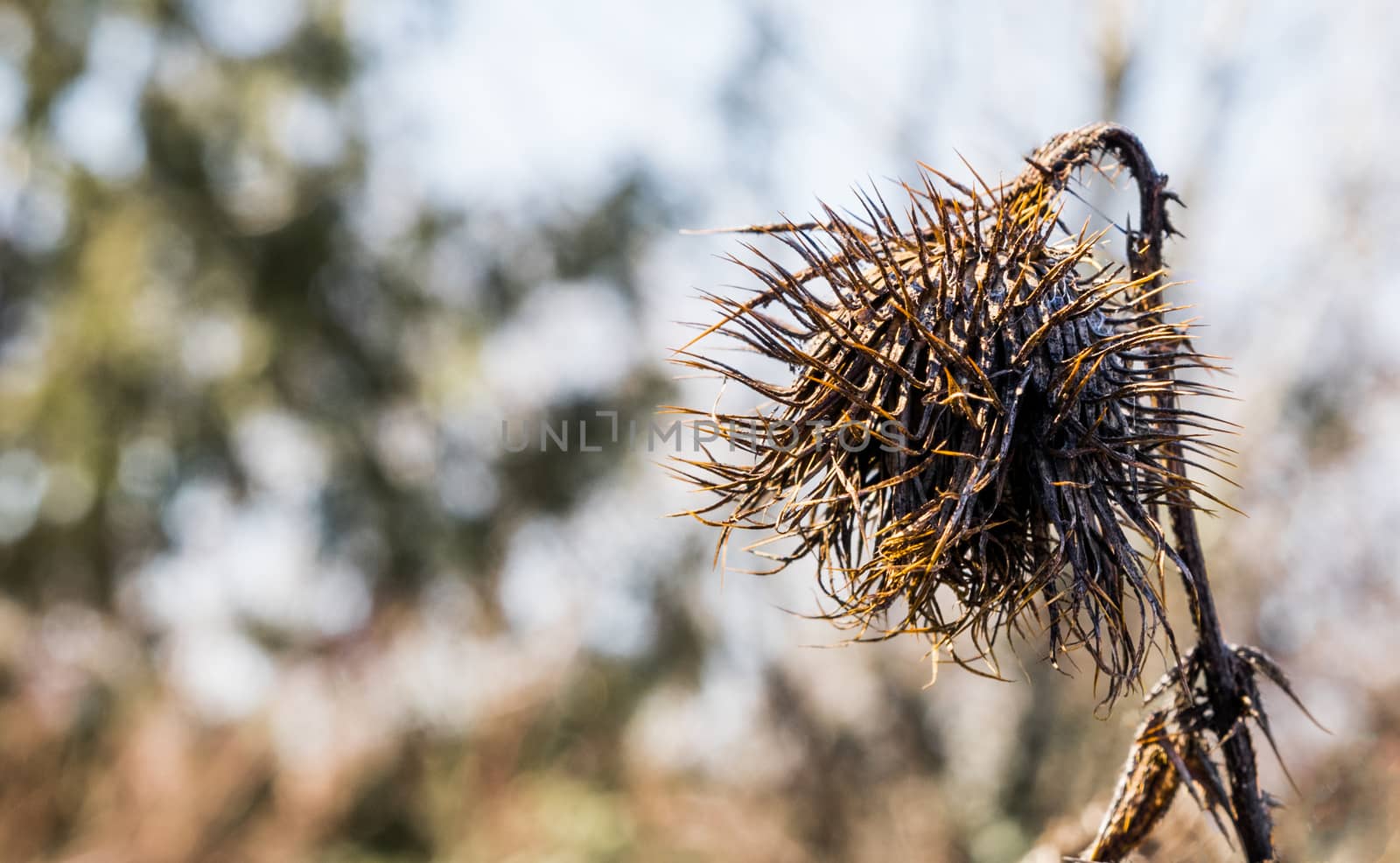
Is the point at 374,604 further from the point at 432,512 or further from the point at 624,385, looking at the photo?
the point at 624,385

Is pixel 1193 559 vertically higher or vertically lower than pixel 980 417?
lower

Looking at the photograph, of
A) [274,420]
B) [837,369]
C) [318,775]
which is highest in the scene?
[274,420]

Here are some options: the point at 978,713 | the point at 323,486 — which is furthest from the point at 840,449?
the point at 323,486

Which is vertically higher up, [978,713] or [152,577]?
[152,577]
